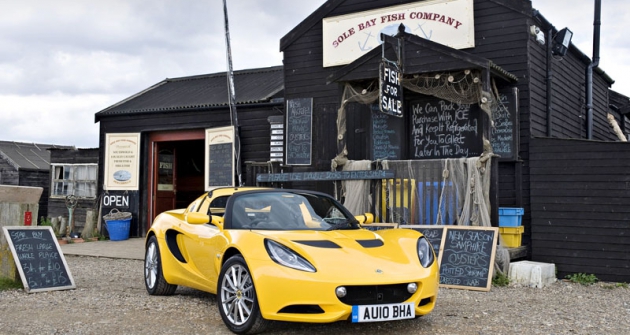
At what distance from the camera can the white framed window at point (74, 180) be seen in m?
17.6

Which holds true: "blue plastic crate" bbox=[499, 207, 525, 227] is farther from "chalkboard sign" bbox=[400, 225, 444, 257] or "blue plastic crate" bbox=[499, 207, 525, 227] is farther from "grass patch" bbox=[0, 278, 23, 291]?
"grass patch" bbox=[0, 278, 23, 291]

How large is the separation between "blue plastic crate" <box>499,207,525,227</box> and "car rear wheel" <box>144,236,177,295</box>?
502 cm

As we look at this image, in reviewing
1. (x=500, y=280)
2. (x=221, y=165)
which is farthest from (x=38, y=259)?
(x=221, y=165)

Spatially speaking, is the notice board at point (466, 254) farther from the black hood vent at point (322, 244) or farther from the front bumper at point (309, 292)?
the black hood vent at point (322, 244)

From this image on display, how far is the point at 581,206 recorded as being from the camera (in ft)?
29.8

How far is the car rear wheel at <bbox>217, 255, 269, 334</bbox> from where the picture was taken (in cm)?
497

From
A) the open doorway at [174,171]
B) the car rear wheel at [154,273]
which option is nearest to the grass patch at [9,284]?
the car rear wheel at [154,273]

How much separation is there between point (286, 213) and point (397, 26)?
6.67 meters

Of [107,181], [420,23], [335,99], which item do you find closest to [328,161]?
[335,99]

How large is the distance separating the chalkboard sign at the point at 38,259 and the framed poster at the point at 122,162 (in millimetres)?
7794

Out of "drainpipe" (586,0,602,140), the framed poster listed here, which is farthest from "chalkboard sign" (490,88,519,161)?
the framed poster

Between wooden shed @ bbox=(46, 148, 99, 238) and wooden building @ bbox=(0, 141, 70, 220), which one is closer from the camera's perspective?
wooden shed @ bbox=(46, 148, 99, 238)

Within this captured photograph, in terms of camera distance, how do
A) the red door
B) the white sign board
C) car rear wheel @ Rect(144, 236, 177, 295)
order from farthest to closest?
the red door < the white sign board < car rear wheel @ Rect(144, 236, 177, 295)

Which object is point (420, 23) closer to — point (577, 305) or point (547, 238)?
point (547, 238)
